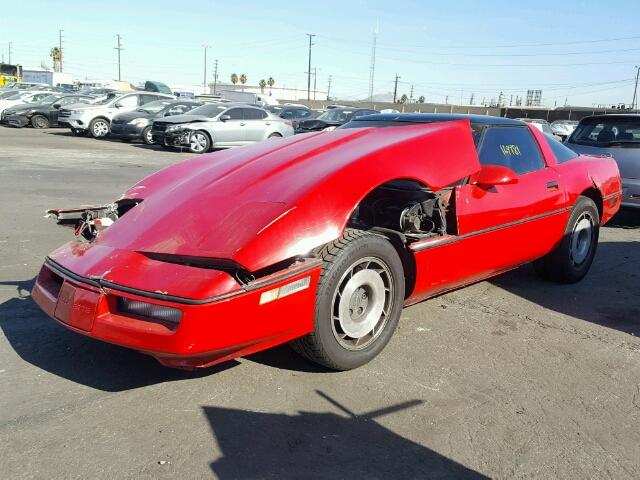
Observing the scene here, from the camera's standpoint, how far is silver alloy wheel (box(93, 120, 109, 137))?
20431 mm

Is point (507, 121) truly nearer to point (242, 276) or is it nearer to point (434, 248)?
point (434, 248)

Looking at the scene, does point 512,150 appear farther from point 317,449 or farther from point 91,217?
point 91,217

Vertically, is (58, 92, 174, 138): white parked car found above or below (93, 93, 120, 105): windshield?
below

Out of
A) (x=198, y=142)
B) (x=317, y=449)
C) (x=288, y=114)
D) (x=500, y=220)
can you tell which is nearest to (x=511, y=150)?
(x=500, y=220)

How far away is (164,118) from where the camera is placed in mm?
16953

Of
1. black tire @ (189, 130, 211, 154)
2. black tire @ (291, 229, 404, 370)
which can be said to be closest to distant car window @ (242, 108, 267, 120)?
black tire @ (189, 130, 211, 154)

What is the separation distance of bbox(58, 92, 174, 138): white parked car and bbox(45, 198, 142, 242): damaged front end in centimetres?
1771

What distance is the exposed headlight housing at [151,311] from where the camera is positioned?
2672 mm

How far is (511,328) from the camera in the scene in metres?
4.09

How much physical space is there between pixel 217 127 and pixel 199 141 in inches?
25.4

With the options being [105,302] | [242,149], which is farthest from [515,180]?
[105,302]

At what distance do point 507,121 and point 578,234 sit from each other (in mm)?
1290

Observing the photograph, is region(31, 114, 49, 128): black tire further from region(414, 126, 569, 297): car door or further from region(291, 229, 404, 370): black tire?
region(291, 229, 404, 370): black tire

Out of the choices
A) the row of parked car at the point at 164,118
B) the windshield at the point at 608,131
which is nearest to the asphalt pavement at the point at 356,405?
the windshield at the point at 608,131
